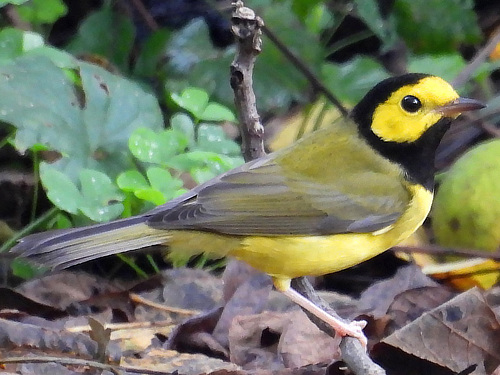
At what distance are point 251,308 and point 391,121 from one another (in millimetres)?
1000

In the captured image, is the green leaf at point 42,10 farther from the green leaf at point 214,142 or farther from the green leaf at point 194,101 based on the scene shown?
the green leaf at point 214,142

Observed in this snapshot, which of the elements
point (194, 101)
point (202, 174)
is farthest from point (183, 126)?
point (202, 174)

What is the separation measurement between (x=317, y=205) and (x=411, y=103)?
1.84ft

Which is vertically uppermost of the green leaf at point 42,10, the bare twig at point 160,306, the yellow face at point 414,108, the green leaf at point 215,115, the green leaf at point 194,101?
the green leaf at point 42,10

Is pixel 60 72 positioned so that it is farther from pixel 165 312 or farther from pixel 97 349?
pixel 97 349

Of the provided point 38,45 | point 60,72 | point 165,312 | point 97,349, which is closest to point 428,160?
point 165,312

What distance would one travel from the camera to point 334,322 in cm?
306

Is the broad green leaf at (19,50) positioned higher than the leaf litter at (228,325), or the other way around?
the broad green leaf at (19,50)

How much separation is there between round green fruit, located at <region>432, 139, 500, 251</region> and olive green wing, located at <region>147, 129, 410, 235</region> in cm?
71

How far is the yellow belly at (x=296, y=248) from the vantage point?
3.19 metres

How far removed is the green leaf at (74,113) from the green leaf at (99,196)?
0.62ft

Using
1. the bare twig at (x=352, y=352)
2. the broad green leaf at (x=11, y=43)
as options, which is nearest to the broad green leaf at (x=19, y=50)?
the broad green leaf at (x=11, y=43)

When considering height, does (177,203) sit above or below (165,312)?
above

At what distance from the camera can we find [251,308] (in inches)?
141
